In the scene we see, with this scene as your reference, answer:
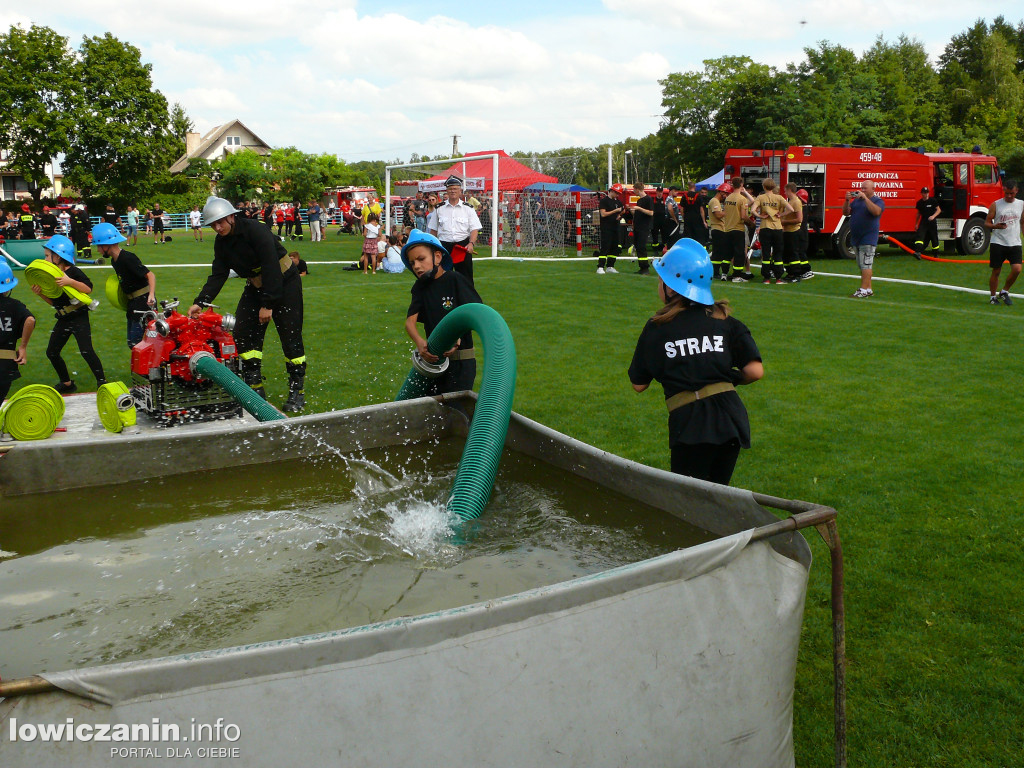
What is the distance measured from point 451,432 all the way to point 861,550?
2.81 metres

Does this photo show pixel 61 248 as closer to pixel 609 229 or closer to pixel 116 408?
pixel 116 408

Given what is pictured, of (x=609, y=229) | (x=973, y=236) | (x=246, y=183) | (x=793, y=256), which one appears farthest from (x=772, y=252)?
(x=246, y=183)

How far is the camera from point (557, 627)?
8.37 ft

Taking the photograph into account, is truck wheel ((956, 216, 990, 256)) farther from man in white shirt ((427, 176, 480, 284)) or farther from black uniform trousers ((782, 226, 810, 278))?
man in white shirt ((427, 176, 480, 284))

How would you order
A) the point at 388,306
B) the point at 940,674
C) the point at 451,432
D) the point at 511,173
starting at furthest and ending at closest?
1. the point at 511,173
2. the point at 388,306
3. the point at 451,432
4. the point at 940,674

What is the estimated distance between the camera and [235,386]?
6.55m

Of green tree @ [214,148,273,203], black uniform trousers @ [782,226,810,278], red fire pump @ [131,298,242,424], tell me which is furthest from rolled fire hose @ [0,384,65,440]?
green tree @ [214,148,273,203]

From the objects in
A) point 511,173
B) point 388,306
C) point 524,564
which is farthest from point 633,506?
point 511,173

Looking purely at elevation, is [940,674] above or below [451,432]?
below

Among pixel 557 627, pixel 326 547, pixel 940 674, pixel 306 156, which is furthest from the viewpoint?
pixel 306 156

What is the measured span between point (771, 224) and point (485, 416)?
13.4m

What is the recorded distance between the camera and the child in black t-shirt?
248 inches

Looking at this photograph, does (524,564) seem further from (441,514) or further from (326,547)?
(326,547)

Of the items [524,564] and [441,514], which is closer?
[524,564]
